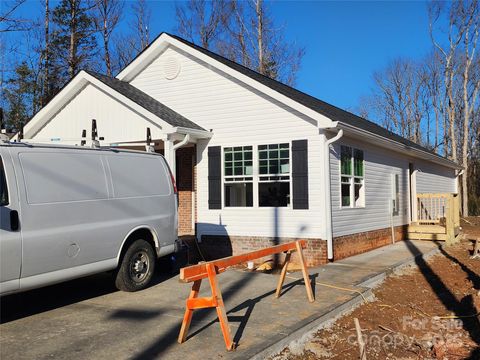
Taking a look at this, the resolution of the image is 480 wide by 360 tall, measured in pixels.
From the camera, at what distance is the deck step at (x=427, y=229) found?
49.8ft

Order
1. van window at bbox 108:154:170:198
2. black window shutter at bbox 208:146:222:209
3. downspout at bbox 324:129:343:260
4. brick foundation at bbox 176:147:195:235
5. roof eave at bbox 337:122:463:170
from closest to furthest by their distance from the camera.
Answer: van window at bbox 108:154:170:198, downspout at bbox 324:129:343:260, roof eave at bbox 337:122:463:170, black window shutter at bbox 208:146:222:209, brick foundation at bbox 176:147:195:235

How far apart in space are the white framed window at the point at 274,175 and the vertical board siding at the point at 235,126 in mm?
150

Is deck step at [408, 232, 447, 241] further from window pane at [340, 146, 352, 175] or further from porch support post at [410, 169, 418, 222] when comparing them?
window pane at [340, 146, 352, 175]

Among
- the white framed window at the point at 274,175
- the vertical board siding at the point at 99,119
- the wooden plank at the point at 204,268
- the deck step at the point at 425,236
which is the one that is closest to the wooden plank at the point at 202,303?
the wooden plank at the point at 204,268

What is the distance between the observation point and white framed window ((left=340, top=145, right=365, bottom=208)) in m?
11.5

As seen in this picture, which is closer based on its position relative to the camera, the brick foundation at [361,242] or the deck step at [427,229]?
the brick foundation at [361,242]

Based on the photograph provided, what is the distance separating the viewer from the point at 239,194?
11.7 meters

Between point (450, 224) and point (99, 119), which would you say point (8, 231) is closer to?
point (99, 119)

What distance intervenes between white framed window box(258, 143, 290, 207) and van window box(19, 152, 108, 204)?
501 centimetres

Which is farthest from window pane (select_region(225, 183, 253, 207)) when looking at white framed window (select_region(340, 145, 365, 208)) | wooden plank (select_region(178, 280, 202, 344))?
wooden plank (select_region(178, 280, 202, 344))

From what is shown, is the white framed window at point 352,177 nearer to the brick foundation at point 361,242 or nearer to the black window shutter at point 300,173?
the brick foundation at point 361,242

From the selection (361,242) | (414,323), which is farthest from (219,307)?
(361,242)

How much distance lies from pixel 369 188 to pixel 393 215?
7.88 feet

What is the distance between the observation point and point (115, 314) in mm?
6152
